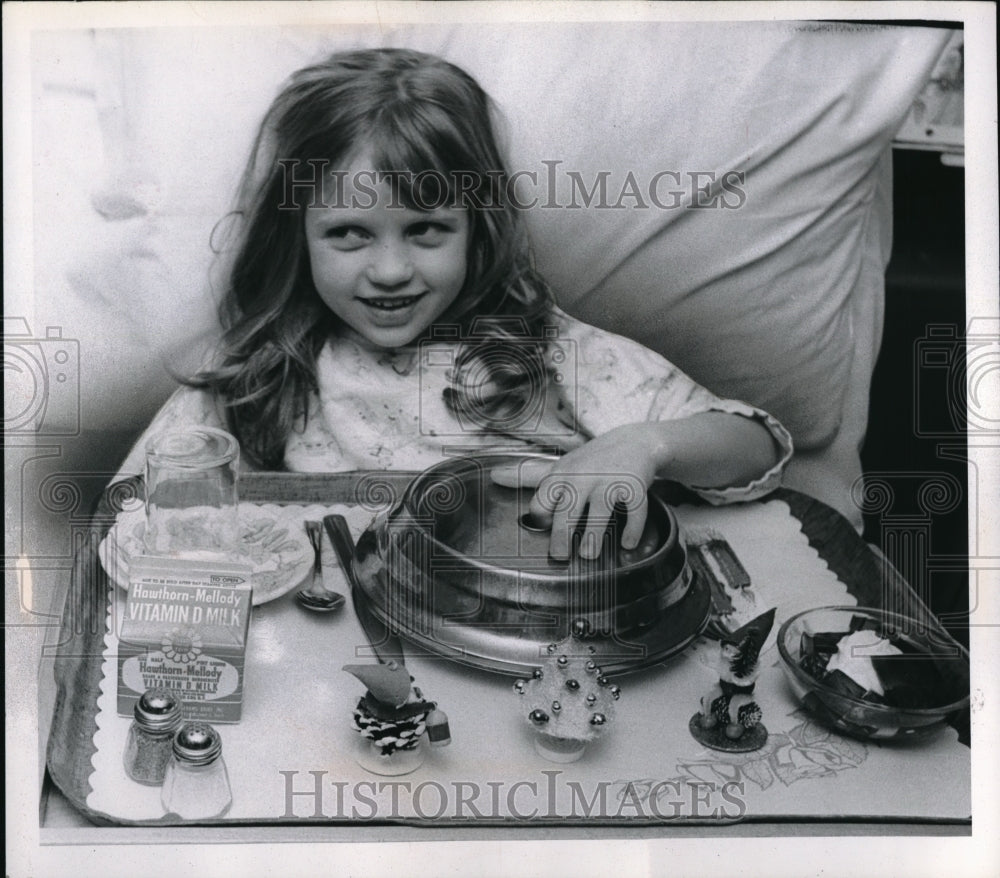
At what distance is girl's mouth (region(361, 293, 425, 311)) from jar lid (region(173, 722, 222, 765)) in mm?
665

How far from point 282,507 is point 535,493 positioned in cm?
39

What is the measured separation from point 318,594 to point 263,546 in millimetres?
113

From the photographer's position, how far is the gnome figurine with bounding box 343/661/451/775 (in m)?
1.70

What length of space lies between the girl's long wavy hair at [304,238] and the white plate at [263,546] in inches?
3.3

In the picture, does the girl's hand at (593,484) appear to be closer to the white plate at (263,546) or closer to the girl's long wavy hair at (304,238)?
the girl's long wavy hair at (304,238)

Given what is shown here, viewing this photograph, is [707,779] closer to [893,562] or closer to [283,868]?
[893,562]

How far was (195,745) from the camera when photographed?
1.69 metres

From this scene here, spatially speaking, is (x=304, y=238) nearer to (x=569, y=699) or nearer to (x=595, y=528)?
(x=595, y=528)

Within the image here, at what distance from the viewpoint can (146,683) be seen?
5.73 ft

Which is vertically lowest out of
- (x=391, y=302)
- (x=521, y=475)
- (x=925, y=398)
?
(x=521, y=475)

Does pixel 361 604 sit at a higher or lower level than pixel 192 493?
lower

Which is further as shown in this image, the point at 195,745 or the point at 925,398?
the point at 925,398

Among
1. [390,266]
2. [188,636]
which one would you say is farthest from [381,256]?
[188,636]

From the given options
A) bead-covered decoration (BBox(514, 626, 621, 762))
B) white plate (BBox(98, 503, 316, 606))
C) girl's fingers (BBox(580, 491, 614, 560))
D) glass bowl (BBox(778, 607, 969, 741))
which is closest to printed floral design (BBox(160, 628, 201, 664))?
white plate (BBox(98, 503, 316, 606))
